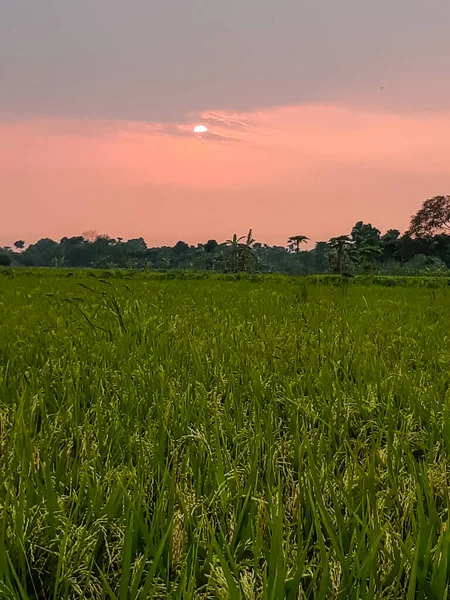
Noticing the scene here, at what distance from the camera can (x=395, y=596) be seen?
787mm

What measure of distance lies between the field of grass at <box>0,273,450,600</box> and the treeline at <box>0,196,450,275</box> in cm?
1795

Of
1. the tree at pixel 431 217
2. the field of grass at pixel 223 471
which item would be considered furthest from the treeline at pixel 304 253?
the field of grass at pixel 223 471

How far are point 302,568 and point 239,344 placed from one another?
81.3 inches

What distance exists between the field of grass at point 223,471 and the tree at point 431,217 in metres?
49.9

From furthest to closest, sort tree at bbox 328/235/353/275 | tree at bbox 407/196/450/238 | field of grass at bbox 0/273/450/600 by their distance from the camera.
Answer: tree at bbox 407/196/450/238, tree at bbox 328/235/353/275, field of grass at bbox 0/273/450/600

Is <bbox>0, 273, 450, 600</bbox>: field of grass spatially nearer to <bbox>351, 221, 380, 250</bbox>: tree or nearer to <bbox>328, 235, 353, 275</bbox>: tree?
<bbox>328, 235, 353, 275</bbox>: tree

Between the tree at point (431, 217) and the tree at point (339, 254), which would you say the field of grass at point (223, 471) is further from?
the tree at point (431, 217)

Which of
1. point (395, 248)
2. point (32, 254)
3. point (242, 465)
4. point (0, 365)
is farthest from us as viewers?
point (32, 254)

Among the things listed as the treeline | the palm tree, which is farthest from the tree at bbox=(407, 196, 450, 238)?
the palm tree

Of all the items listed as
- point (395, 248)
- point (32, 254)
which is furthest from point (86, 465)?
point (32, 254)

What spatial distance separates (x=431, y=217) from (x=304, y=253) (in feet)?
111

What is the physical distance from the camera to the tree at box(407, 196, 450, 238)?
47.1 meters

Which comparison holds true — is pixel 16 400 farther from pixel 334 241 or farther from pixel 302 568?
pixel 334 241

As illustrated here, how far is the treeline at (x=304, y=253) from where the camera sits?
3594cm
